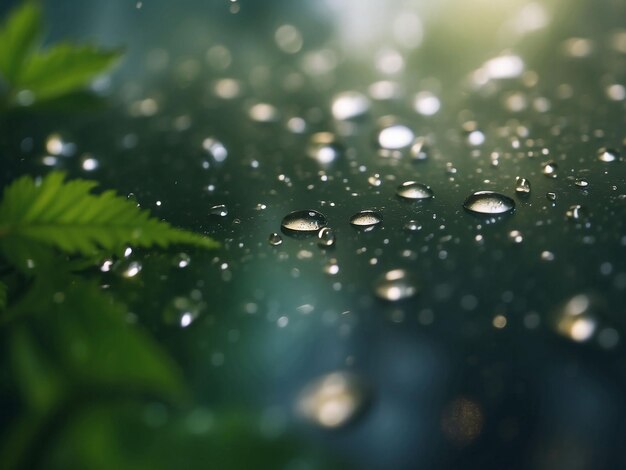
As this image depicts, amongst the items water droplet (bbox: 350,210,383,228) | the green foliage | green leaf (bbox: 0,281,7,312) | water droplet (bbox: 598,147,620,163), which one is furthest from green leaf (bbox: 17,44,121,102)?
water droplet (bbox: 598,147,620,163)

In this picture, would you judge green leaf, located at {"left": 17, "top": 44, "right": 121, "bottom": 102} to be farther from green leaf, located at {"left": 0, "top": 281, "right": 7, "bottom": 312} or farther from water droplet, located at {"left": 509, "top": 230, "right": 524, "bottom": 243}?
water droplet, located at {"left": 509, "top": 230, "right": 524, "bottom": 243}

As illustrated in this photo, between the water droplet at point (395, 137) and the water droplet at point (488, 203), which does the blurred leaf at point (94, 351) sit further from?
the water droplet at point (395, 137)

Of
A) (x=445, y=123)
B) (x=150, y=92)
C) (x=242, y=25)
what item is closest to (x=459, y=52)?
(x=445, y=123)

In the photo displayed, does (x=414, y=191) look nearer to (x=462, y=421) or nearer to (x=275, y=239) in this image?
(x=275, y=239)

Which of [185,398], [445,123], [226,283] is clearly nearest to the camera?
[185,398]

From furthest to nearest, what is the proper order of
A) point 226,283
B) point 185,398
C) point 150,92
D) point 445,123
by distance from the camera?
1. point 150,92
2. point 445,123
3. point 226,283
4. point 185,398

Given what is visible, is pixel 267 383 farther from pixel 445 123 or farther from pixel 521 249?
pixel 445 123

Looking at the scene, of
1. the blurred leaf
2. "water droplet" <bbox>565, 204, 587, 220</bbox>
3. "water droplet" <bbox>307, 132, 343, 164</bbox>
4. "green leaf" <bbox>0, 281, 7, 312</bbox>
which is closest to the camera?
the blurred leaf

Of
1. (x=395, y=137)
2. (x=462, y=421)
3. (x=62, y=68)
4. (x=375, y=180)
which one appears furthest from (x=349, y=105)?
(x=462, y=421)
